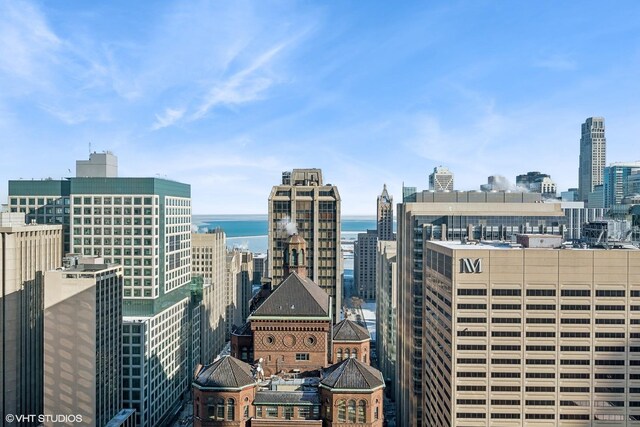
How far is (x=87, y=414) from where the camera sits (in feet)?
263

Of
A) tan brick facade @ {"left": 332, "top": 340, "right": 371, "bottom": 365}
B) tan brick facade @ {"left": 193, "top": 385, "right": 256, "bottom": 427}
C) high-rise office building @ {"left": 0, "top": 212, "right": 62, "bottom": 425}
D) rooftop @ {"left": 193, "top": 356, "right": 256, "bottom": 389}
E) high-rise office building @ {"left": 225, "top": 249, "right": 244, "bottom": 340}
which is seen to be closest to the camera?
tan brick facade @ {"left": 193, "top": 385, "right": 256, "bottom": 427}

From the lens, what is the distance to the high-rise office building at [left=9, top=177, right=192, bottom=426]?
9731 centimetres

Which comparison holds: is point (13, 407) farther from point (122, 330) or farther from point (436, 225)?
point (436, 225)

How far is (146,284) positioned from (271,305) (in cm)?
4334

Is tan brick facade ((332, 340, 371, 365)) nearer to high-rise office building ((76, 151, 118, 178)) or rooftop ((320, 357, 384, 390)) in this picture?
rooftop ((320, 357, 384, 390))

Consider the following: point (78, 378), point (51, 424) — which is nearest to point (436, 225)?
point (78, 378)

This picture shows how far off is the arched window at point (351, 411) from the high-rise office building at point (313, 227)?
2236 inches

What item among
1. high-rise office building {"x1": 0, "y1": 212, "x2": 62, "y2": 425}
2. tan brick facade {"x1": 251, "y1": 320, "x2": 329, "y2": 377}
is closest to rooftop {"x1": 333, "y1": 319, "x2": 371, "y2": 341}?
tan brick facade {"x1": 251, "y1": 320, "x2": 329, "y2": 377}

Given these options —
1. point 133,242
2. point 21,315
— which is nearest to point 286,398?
point 21,315

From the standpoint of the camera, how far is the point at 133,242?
104 meters

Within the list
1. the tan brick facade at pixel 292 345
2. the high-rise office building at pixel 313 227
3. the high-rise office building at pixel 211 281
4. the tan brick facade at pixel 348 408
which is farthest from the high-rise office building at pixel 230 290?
the tan brick facade at pixel 348 408

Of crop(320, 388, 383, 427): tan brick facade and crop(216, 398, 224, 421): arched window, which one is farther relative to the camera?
crop(320, 388, 383, 427): tan brick facade

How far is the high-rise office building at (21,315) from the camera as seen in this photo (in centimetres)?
7825

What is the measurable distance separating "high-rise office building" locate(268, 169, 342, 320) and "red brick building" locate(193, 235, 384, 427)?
44186mm
